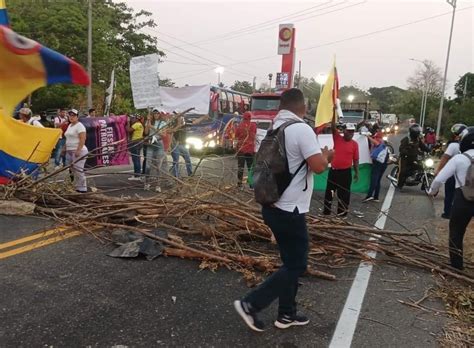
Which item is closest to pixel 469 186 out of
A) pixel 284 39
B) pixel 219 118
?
pixel 219 118

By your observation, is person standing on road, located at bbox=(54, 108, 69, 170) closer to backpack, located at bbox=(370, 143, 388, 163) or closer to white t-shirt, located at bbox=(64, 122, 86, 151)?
white t-shirt, located at bbox=(64, 122, 86, 151)

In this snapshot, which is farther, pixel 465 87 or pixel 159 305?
pixel 465 87

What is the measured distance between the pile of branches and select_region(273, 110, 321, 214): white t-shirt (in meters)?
1.46

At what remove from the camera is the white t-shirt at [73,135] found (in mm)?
8391

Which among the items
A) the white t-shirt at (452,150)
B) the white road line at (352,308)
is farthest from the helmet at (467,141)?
the white t-shirt at (452,150)

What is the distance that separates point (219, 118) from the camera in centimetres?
2025

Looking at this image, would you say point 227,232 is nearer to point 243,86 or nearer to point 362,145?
point 362,145

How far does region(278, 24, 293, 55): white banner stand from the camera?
2819 centimetres

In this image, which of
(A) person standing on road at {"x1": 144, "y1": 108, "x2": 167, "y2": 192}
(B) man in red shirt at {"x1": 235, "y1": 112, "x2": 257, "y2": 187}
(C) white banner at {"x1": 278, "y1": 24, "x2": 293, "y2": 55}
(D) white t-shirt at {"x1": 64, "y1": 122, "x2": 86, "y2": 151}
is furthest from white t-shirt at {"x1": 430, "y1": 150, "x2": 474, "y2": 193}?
(C) white banner at {"x1": 278, "y1": 24, "x2": 293, "y2": 55}

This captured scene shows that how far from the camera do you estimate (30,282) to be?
161 inches

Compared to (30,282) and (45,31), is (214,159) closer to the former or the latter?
(30,282)

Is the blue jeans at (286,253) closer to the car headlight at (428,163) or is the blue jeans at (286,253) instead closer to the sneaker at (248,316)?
the sneaker at (248,316)

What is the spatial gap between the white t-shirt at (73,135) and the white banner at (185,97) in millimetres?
9631

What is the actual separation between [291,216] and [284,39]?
2694 cm
